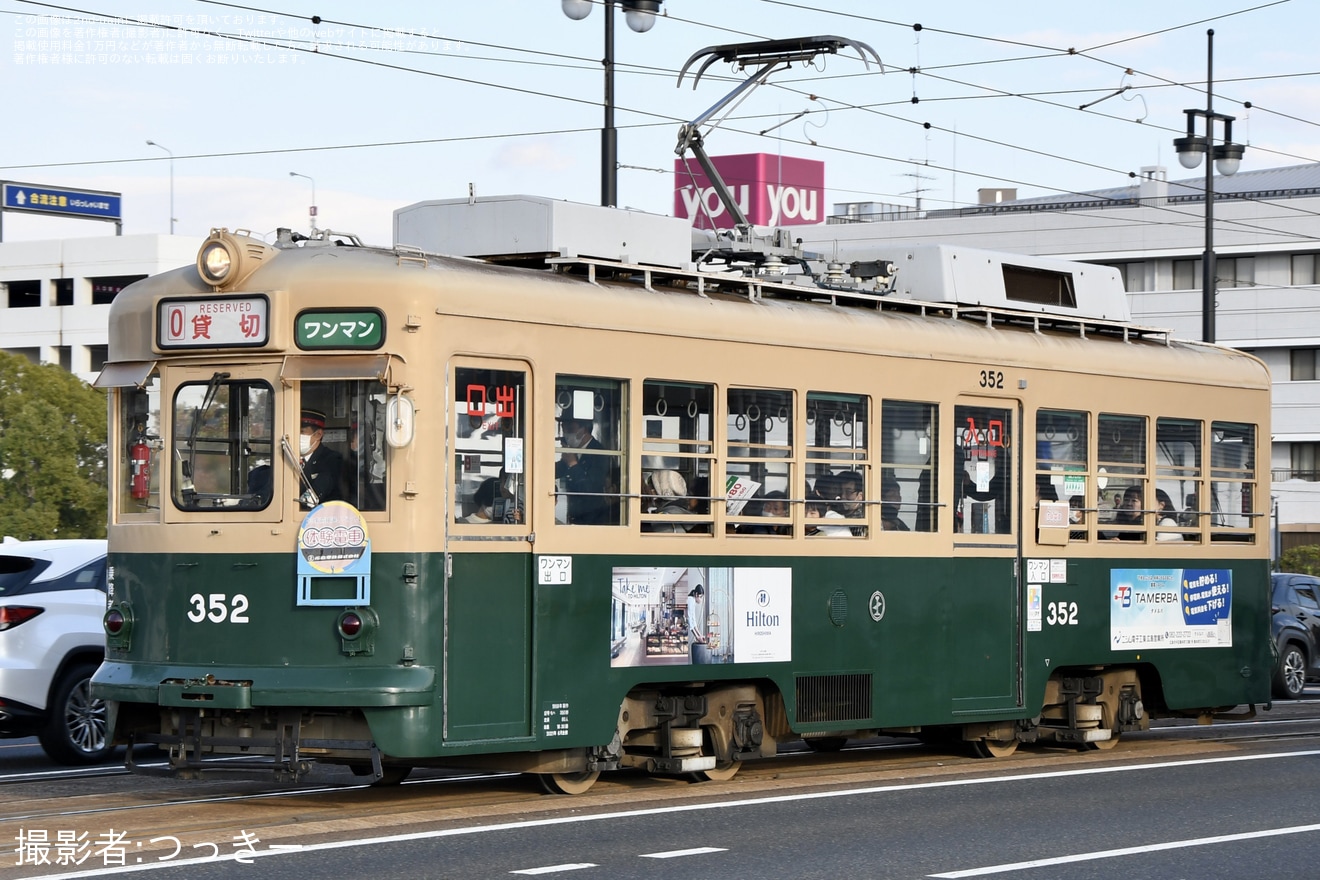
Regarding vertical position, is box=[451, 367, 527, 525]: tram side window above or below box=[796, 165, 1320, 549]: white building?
below

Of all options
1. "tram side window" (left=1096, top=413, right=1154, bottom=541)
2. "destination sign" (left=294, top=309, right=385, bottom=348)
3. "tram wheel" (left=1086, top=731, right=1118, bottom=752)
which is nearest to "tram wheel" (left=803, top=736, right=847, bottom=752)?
"tram wheel" (left=1086, top=731, right=1118, bottom=752)

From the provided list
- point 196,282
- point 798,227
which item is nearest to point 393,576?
point 196,282

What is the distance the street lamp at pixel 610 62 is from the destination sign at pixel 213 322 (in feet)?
31.4

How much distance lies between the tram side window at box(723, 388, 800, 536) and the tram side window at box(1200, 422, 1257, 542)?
482cm

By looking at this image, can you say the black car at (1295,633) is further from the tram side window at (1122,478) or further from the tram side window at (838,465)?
the tram side window at (838,465)

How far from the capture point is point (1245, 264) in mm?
63844

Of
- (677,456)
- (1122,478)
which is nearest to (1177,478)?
(1122,478)

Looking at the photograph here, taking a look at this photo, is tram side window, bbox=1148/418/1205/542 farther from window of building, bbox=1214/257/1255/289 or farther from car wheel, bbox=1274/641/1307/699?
window of building, bbox=1214/257/1255/289

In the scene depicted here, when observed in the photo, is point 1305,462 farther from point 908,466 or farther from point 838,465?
point 838,465

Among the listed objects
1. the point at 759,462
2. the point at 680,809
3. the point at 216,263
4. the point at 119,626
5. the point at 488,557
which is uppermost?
the point at 216,263

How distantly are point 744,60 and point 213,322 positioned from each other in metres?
5.59

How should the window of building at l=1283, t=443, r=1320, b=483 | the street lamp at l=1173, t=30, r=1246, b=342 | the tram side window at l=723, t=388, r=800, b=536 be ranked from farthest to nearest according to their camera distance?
the window of building at l=1283, t=443, r=1320, b=483 < the street lamp at l=1173, t=30, r=1246, b=342 < the tram side window at l=723, t=388, r=800, b=536

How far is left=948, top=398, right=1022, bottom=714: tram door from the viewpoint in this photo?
14.3 meters

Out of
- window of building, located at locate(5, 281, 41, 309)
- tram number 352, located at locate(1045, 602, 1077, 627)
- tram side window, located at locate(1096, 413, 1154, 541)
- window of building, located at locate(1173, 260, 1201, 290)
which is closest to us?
tram number 352, located at locate(1045, 602, 1077, 627)
